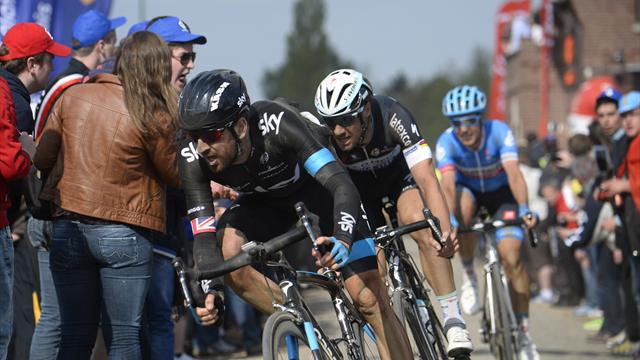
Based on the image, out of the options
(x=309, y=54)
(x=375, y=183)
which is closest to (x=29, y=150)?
(x=375, y=183)

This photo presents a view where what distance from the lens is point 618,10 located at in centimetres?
3456

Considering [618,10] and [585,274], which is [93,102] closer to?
[585,274]

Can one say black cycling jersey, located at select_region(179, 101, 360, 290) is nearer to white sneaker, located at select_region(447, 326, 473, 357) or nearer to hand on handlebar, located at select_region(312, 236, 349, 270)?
hand on handlebar, located at select_region(312, 236, 349, 270)

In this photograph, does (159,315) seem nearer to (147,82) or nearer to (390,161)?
(147,82)

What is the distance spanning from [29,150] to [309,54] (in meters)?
134

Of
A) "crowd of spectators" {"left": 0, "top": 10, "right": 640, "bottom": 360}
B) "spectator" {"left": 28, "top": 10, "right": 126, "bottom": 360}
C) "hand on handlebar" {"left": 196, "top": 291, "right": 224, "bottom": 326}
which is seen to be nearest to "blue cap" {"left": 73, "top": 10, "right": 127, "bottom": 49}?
"spectator" {"left": 28, "top": 10, "right": 126, "bottom": 360}

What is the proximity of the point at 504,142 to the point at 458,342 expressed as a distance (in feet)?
9.82

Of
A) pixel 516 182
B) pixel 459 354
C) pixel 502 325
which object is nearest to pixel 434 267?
pixel 459 354

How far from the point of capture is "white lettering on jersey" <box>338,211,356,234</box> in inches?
217

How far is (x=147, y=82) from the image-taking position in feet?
19.7

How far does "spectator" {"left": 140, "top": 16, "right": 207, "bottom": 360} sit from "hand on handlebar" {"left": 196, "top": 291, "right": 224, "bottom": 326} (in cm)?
172

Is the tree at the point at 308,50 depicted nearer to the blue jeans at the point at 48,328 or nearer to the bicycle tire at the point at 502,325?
the bicycle tire at the point at 502,325

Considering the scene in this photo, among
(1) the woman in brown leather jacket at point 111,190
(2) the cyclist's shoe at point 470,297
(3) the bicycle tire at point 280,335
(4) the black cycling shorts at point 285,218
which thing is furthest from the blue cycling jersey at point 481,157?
(3) the bicycle tire at point 280,335

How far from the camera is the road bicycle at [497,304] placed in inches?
367
